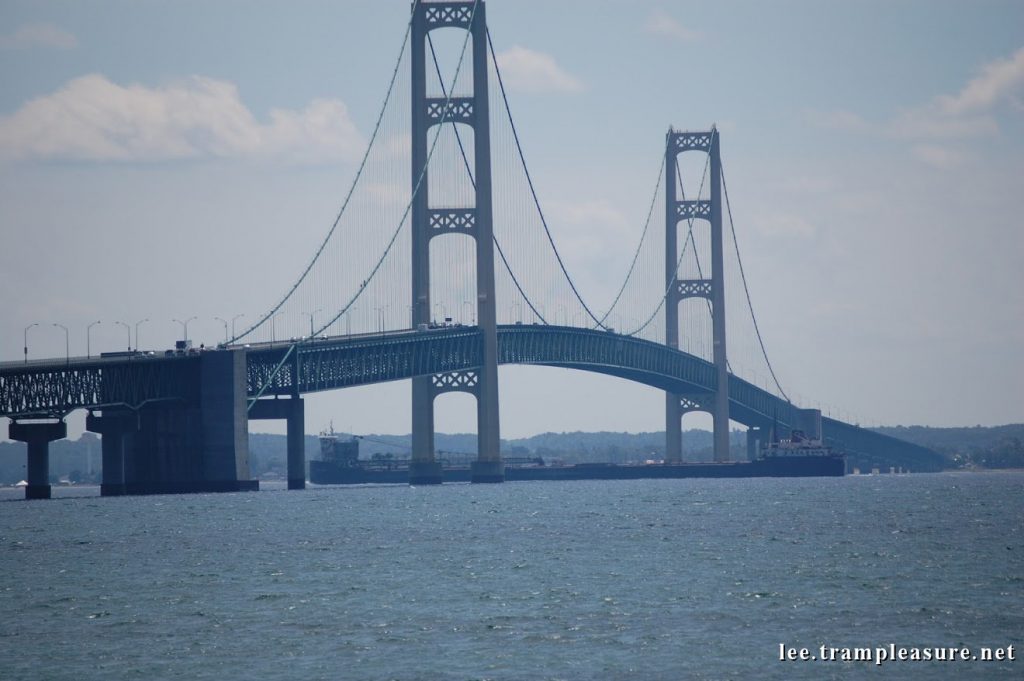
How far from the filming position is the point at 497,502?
311 ft

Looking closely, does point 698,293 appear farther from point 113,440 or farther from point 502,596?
point 502,596

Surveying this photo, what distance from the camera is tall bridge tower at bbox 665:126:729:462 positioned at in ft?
502

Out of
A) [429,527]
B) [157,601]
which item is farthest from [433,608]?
[429,527]

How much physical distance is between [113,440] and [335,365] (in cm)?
1416

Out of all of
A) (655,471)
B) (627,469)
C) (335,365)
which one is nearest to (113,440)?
(335,365)

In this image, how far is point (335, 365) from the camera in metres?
107

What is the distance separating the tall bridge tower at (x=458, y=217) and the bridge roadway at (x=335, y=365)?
1.28 metres

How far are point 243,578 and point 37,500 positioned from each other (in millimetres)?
58563

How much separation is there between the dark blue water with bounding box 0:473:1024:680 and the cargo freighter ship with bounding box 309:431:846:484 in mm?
82587

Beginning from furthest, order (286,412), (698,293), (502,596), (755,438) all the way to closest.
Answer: (755,438), (698,293), (286,412), (502,596)

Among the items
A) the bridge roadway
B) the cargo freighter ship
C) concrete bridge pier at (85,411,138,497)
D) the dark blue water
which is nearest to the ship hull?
the cargo freighter ship

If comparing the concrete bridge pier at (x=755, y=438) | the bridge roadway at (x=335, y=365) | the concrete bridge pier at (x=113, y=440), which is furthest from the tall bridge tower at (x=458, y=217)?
the concrete bridge pier at (x=755, y=438)

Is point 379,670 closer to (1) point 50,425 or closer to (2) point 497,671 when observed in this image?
(2) point 497,671

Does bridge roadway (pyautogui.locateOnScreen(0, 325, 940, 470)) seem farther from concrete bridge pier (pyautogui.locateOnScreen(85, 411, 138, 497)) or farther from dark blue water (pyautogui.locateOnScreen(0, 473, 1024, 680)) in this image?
dark blue water (pyautogui.locateOnScreen(0, 473, 1024, 680))
